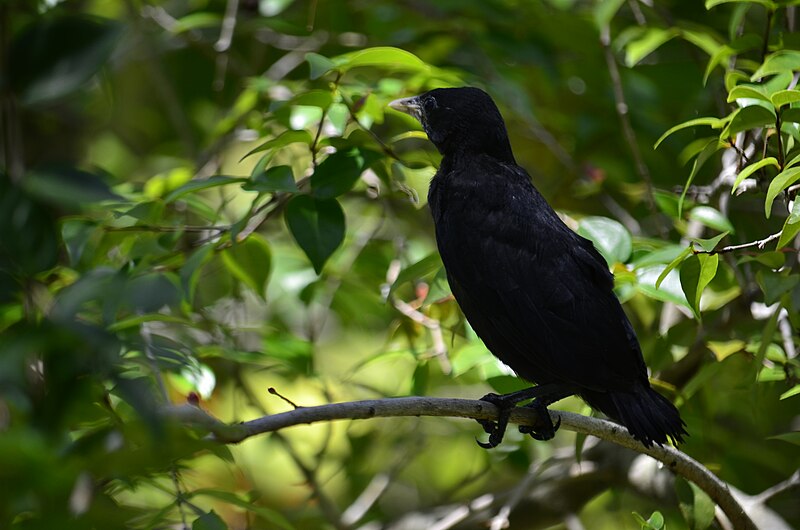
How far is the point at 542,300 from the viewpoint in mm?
2643

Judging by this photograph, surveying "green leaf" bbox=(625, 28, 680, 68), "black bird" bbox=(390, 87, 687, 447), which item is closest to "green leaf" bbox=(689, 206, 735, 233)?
"black bird" bbox=(390, 87, 687, 447)

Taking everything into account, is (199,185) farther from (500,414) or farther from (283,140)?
(500,414)

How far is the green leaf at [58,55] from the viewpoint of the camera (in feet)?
3.43

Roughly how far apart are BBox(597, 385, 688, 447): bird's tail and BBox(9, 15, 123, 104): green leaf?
5.83 ft

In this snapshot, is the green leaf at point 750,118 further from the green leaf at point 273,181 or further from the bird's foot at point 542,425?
the green leaf at point 273,181

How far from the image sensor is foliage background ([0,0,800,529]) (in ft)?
3.85

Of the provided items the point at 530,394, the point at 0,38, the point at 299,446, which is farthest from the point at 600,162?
the point at 0,38

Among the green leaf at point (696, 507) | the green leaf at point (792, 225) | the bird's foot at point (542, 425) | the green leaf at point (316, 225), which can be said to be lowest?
the green leaf at point (696, 507)

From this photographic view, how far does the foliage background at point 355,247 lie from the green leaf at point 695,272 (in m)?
0.01

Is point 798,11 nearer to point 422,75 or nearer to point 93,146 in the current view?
point 422,75

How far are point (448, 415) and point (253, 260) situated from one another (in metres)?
1.06

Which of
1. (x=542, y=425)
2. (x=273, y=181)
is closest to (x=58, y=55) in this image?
(x=273, y=181)

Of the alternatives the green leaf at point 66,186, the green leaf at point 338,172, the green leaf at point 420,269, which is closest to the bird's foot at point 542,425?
the green leaf at point 420,269

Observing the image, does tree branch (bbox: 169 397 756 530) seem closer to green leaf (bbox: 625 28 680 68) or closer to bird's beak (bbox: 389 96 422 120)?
bird's beak (bbox: 389 96 422 120)
